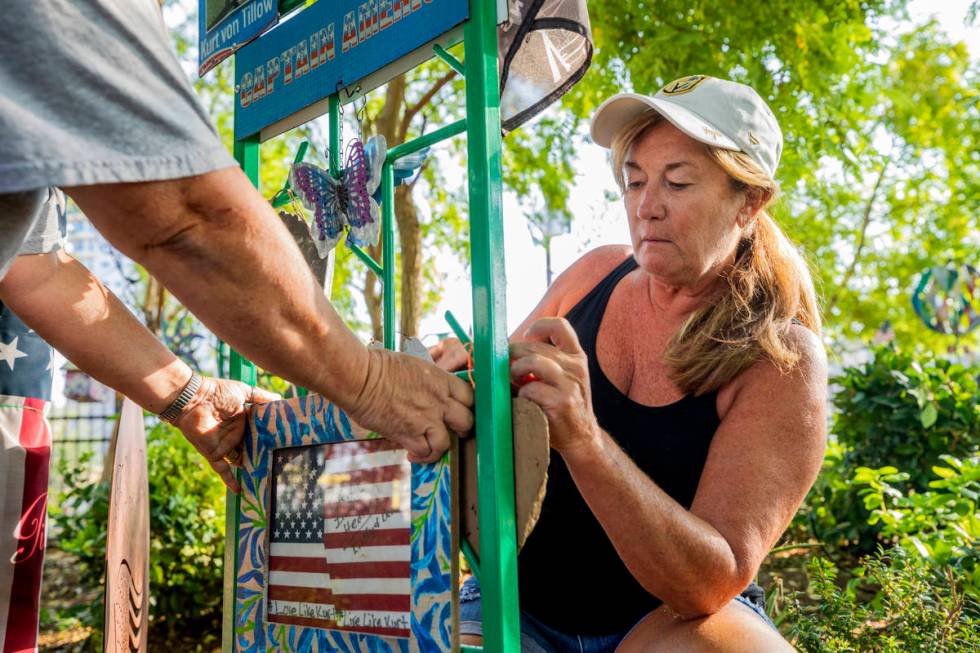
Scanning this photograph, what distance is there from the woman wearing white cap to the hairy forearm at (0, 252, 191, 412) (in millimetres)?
547

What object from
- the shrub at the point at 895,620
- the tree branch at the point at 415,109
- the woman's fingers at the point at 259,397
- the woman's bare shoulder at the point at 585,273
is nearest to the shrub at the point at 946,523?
the shrub at the point at 895,620

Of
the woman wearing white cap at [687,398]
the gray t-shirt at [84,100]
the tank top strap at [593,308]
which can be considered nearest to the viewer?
the gray t-shirt at [84,100]

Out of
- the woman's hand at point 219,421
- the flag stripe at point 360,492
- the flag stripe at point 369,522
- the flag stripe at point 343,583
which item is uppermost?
the woman's hand at point 219,421

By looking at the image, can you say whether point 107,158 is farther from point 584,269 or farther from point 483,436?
point 584,269

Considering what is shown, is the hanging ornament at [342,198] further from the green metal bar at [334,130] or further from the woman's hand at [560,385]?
the woman's hand at [560,385]

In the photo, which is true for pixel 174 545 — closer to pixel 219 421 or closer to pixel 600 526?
pixel 219 421

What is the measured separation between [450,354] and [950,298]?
8.36 meters

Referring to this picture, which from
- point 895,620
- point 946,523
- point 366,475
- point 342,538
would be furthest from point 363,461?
point 946,523

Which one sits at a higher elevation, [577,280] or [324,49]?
[324,49]

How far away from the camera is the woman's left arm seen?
1228 mm

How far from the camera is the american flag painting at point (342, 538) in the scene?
1.29 m

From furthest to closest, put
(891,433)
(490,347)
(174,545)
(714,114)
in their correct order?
(891,433) < (174,545) < (714,114) < (490,347)

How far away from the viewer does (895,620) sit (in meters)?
2.27

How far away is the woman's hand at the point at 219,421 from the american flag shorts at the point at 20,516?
0.62 metres
